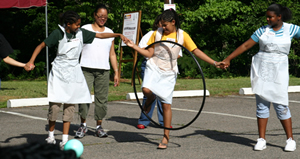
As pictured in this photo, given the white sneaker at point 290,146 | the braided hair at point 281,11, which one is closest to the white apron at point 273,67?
the braided hair at point 281,11

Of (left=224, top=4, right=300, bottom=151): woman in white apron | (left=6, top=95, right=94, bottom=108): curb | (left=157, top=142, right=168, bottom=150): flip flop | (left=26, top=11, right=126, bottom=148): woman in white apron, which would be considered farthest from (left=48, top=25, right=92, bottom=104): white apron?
(left=6, top=95, right=94, bottom=108): curb

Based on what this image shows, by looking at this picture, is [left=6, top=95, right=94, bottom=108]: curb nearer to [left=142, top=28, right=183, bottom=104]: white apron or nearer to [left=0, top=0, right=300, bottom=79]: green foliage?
[left=142, top=28, right=183, bottom=104]: white apron

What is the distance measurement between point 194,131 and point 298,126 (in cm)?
194

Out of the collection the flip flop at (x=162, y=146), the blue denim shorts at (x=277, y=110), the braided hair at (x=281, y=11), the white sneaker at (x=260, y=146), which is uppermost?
the braided hair at (x=281, y=11)

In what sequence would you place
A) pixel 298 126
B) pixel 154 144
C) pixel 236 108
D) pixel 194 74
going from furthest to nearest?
1. pixel 194 74
2. pixel 236 108
3. pixel 298 126
4. pixel 154 144

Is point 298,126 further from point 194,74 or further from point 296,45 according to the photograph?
point 296,45

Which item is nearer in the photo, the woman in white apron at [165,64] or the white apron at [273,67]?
the white apron at [273,67]

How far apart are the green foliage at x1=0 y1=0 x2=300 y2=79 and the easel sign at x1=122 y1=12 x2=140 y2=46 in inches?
131

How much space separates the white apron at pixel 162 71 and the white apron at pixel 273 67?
110 cm

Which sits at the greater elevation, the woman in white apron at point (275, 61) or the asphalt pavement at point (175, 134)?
the woman in white apron at point (275, 61)

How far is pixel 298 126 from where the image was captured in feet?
22.7

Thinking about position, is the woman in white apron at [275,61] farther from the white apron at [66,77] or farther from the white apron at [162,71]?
the white apron at [66,77]

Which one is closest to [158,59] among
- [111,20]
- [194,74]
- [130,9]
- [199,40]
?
[130,9]

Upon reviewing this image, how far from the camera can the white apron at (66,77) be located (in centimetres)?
520
